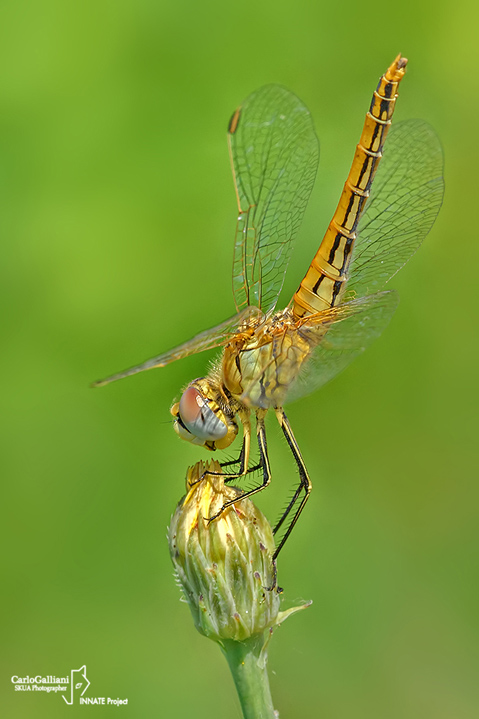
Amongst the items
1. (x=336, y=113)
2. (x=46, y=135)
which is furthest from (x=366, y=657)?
(x=46, y=135)

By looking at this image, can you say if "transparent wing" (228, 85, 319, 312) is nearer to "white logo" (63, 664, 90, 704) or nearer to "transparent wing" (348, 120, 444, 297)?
"transparent wing" (348, 120, 444, 297)

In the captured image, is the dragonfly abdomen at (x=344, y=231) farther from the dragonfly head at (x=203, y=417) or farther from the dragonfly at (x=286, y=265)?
the dragonfly head at (x=203, y=417)

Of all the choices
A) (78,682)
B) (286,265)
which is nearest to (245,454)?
(286,265)

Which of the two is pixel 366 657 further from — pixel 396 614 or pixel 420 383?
pixel 420 383

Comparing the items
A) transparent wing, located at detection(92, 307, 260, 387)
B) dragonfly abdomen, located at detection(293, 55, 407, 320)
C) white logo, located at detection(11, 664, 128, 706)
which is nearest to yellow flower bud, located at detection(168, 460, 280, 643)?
transparent wing, located at detection(92, 307, 260, 387)

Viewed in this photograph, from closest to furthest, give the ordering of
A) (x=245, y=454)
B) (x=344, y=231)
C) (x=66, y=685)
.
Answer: (x=245, y=454)
(x=344, y=231)
(x=66, y=685)

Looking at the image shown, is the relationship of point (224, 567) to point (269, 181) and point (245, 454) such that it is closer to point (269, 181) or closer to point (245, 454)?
point (245, 454)


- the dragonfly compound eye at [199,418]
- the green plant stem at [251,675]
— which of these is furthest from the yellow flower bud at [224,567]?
the dragonfly compound eye at [199,418]
